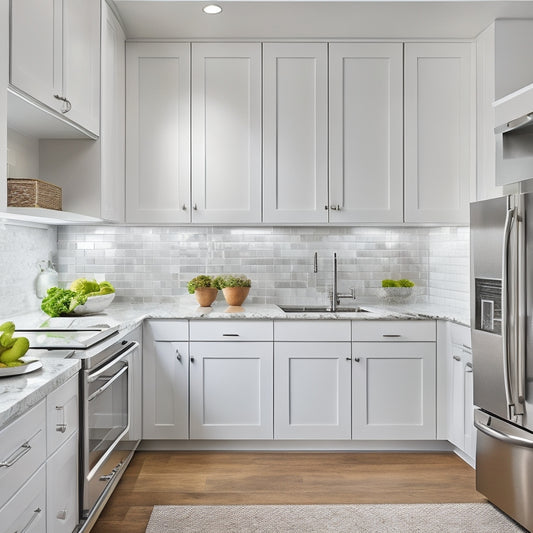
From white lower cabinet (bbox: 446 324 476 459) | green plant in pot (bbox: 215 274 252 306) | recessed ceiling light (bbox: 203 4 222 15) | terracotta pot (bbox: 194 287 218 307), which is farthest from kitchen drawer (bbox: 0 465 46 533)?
recessed ceiling light (bbox: 203 4 222 15)

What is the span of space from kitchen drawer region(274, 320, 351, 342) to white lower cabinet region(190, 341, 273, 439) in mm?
117

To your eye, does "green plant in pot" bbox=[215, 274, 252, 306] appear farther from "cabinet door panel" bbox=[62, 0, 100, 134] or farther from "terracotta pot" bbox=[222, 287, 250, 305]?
"cabinet door panel" bbox=[62, 0, 100, 134]

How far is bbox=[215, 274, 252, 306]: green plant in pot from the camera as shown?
147 inches

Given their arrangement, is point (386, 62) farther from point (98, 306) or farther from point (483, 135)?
point (98, 306)

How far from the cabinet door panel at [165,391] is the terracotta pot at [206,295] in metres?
0.40

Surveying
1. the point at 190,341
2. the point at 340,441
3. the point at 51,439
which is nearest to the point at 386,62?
the point at 190,341

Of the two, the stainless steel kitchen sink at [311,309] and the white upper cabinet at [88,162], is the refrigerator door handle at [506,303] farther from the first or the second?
the white upper cabinet at [88,162]

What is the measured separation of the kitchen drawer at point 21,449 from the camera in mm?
1417

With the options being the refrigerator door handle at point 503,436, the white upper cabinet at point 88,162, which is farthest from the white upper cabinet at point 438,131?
the white upper cabinet at point 88,162

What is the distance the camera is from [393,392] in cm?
336

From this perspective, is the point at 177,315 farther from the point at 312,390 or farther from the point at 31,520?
the point at 31,520

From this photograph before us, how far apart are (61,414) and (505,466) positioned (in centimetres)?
190

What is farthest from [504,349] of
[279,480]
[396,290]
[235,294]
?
[235,294]

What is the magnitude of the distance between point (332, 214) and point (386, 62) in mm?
1051
